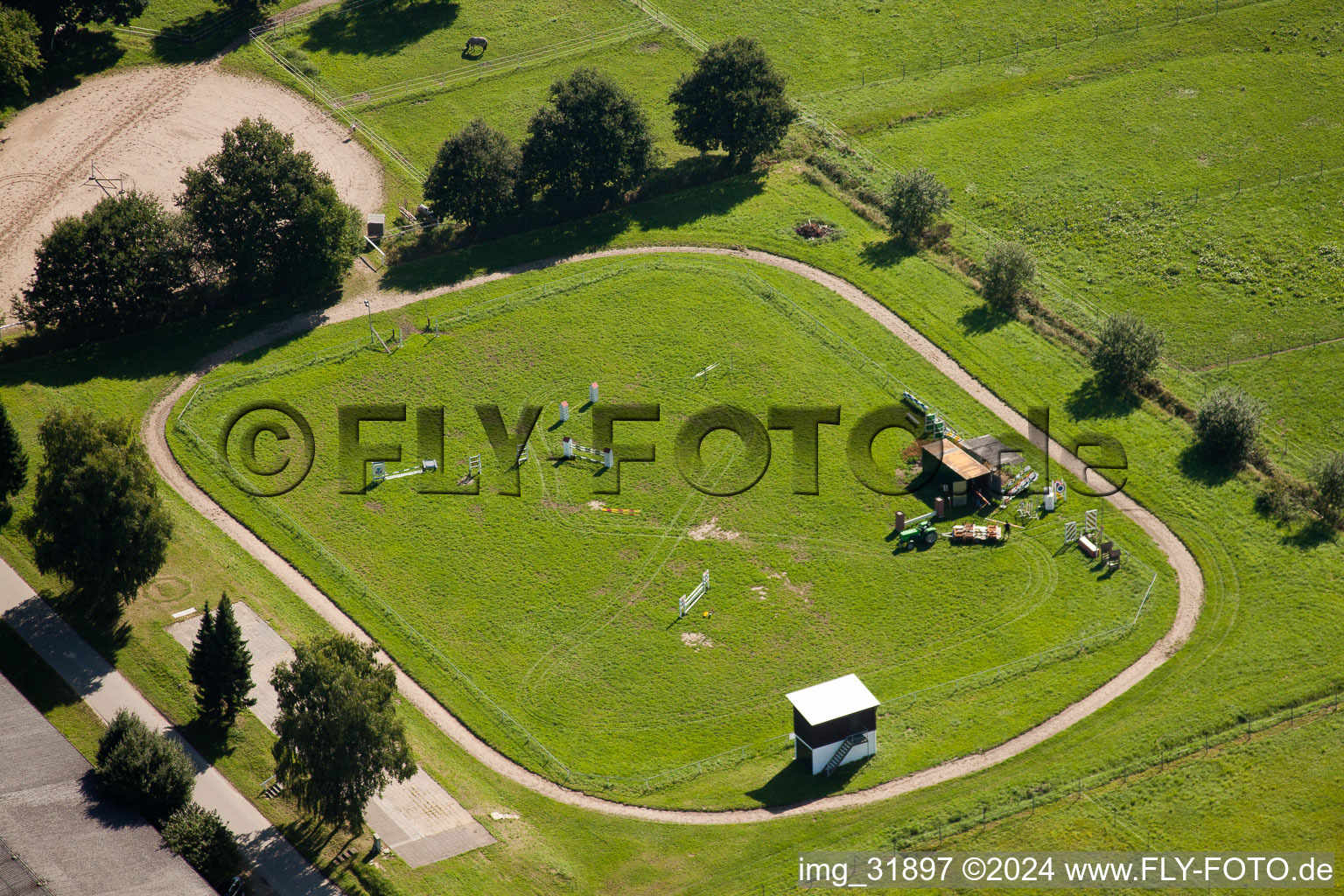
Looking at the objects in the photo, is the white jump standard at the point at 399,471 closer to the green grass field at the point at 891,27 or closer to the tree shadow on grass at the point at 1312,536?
the tree shadow on grass at the point at 1312,536

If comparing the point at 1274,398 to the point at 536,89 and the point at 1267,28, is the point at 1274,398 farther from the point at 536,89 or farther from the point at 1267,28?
the point at 536,89

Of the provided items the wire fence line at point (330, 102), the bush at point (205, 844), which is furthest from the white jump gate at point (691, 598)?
the wire fence line at point (330, 102)

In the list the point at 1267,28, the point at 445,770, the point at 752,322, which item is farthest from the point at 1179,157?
the point at 445,770

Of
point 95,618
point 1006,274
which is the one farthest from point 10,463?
point 1006,274

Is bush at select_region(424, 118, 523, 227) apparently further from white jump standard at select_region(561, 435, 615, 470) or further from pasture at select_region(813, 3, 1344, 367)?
pasture at select_region(813, 3, 1344, 367)

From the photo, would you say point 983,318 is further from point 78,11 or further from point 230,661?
point 78,11

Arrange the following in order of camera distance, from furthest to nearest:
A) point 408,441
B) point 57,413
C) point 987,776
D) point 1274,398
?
point 1274,398 → point 408,441 → point 57,413 → point 987,776
